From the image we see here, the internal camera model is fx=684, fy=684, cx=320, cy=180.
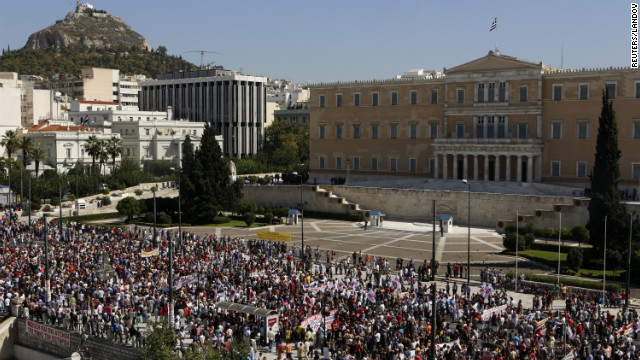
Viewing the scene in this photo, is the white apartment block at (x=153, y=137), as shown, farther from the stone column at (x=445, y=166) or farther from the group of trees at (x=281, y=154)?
the stone column at (x=445, y=166)

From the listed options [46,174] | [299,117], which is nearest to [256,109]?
[299,117]

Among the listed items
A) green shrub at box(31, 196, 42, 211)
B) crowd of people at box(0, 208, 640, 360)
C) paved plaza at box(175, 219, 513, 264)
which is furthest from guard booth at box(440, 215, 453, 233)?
green shrub at box(31, 196, 42, 211)

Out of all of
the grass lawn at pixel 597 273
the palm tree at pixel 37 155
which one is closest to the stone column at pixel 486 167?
the grass lawn at pixel 597 273

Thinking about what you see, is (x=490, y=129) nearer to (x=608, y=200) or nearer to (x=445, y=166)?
(x=445, y=166)

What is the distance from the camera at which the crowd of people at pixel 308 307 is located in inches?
1019

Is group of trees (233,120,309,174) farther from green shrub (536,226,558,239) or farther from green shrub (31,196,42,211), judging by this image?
green shrub (536,226,558,239)

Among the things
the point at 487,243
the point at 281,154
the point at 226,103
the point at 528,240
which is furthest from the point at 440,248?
the point at 226,103

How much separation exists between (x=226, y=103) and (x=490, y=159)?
217ft

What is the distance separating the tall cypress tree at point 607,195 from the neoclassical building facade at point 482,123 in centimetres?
1628

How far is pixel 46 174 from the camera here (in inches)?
2936

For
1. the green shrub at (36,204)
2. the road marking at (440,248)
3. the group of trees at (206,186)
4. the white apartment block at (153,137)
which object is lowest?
the road marking at (440,248)

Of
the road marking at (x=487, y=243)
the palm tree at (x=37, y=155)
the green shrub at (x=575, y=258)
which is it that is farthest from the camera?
the palm tree at (x=37, y=155)

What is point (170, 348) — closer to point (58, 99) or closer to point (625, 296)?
point (625, 296)

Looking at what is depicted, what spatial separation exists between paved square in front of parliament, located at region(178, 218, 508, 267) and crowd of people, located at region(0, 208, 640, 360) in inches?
168
